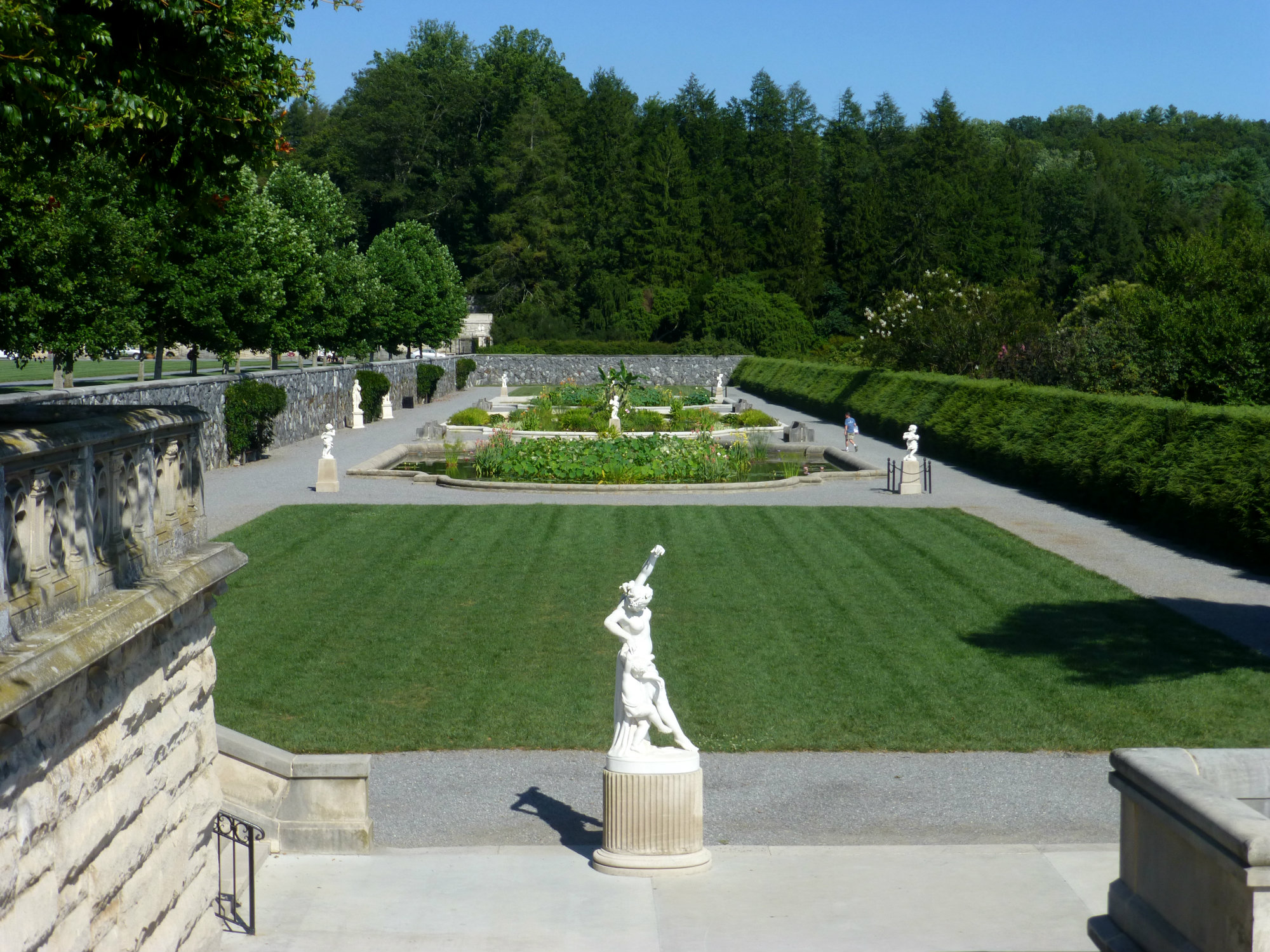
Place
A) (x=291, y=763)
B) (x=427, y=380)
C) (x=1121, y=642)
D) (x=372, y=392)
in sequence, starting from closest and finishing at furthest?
(x=291, y=763) < (x=1121, y=642) < (x=372, y=392) < (x=427, y=380)

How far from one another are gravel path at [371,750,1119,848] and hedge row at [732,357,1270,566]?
30.7 ft

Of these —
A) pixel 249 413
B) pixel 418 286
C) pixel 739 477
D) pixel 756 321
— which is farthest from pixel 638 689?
pixel 756 321

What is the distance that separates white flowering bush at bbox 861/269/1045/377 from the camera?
127 ft

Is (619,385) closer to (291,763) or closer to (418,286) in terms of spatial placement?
(418,286)

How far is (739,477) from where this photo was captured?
27625mm

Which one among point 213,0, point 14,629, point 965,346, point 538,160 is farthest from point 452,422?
point 538,160

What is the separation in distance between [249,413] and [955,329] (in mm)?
20837

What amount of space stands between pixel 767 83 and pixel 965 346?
80.0 m

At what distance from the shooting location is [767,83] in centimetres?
11394

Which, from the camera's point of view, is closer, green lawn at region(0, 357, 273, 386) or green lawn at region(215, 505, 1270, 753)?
green lawn at region(215, 505, 1270, 753)

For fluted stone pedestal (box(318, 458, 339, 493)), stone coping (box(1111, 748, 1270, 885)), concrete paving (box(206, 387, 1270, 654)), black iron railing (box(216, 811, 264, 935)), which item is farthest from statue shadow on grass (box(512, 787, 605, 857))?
fluted stone pedestal (box(318, 458, 339, 493))

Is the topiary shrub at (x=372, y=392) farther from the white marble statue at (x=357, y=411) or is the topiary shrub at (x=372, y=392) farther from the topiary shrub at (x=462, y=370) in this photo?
the topiary shrub at (x=462, y=370)

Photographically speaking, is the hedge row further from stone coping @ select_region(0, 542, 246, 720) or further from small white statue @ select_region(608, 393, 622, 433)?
stone coping @ select_region(0, 542, 246, 720)

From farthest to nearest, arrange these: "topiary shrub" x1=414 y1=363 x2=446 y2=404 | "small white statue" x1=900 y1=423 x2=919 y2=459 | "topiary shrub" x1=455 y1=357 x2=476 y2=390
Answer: "topiary shrub" x1=455 y1=357 x2=476 y2=390
"topiary shrub" x1=414 y1=363 x2=446 y2=404
"small white statue" x1=900 y1=423 x2=919 y2=459
